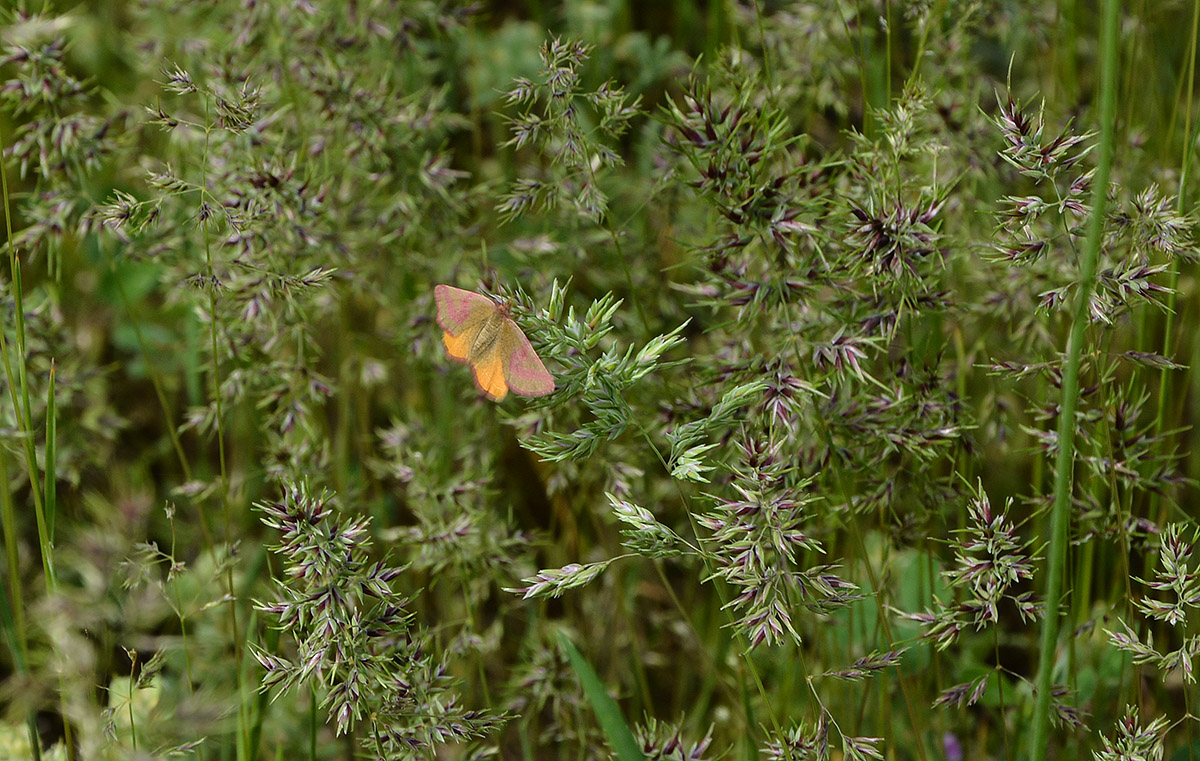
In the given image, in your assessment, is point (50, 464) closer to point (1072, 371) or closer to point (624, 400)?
point (624, 400)

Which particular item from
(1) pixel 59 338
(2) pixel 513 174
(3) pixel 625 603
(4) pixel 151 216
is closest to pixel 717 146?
(4) pixel 151 216

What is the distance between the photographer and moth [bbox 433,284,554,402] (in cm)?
138

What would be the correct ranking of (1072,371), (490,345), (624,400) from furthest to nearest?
(490,345), (624,400), (1072,371)

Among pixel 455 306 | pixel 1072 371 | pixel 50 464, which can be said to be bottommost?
pixel 50 464

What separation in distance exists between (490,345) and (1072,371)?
0.79m

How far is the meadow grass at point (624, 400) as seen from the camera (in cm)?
134

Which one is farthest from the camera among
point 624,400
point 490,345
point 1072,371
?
point 490,345

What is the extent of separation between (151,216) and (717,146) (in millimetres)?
831

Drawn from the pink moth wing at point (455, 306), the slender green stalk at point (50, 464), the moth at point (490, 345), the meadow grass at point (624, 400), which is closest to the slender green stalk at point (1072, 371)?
the meadow grass at point (624, 400)

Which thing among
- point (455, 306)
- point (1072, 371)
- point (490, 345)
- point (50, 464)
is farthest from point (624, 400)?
point (50, 464)

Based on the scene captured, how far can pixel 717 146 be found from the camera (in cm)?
146

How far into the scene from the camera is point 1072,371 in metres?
1.14

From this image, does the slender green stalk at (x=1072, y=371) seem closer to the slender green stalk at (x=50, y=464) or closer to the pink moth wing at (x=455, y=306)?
the pink moth wing at (x=455, y=306)

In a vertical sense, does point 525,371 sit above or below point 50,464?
above
